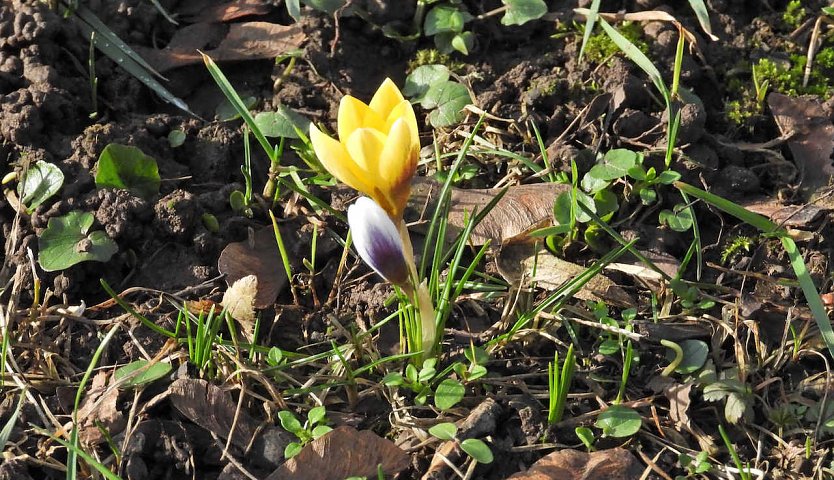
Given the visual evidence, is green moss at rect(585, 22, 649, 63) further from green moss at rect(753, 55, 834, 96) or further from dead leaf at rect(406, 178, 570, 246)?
dead leaf at rect(406, 178, 570, 246)

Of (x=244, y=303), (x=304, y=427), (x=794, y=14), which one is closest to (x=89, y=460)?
(x=304, y=427)

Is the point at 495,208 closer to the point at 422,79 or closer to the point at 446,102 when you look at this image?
the point at 446,102

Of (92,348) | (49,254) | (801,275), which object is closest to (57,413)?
(92,348)

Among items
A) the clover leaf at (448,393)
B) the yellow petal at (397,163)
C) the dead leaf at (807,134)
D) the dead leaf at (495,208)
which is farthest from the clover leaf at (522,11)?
the clover leaf at (448,393)

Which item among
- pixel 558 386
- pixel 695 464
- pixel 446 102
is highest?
pixel 446 102

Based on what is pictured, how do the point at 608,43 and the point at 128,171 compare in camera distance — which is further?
the point at 608,43

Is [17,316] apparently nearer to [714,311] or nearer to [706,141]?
[714,311]

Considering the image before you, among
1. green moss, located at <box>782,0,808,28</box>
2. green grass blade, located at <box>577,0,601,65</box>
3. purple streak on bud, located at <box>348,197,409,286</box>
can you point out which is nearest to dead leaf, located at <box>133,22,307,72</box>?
green grass blade, located at <box>577,0,601,65</box>
